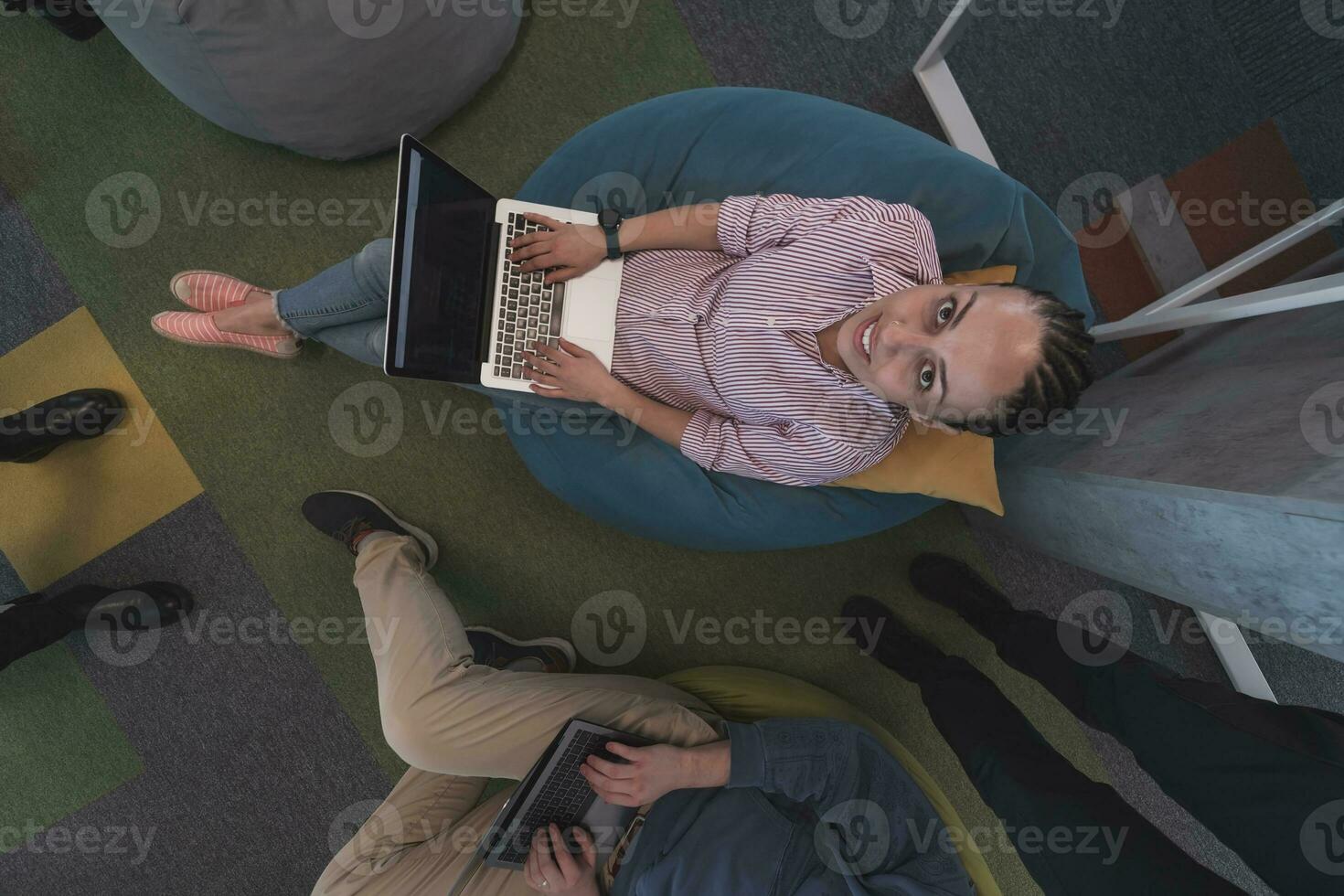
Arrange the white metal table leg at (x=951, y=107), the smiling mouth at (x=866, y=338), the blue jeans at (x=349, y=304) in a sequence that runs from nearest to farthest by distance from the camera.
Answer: the smiling mouth at (x=866, y=338) < the blue jeans at (x=349, y=304) < the white metal table leg at (x=951, y=107)

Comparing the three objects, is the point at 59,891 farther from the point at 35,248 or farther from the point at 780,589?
the point at 780,589

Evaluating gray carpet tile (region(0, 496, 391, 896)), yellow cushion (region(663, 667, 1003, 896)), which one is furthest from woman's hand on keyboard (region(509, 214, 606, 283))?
gray carpet tile (region(0, 496, 391, 896))

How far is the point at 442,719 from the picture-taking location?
58.5 inches

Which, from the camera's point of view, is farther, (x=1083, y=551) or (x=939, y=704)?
(x=939, y=704)

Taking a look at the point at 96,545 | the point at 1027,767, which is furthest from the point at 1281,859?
the point at 96,545

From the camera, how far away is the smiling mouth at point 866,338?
1057mm

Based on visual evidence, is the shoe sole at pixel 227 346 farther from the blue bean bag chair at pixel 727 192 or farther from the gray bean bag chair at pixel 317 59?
the blue bean bag chair at pixel 727 192

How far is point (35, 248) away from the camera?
175cm

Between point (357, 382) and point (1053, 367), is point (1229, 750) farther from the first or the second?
point (357, 382)

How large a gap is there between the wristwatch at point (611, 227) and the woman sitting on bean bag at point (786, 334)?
0.01 metres

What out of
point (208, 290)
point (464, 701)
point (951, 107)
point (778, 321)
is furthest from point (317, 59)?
point (951, 107)

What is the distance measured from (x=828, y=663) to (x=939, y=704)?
351 mm

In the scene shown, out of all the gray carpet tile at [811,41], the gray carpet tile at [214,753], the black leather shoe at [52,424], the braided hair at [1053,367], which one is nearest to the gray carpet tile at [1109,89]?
the gray carpet tile at [811,41]

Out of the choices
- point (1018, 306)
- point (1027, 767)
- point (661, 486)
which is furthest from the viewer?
point (661, 486)
